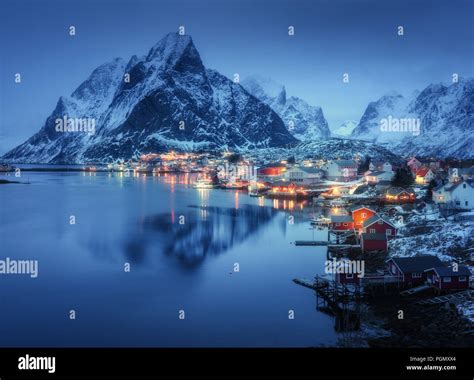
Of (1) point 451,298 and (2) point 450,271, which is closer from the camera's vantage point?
(1) point 451,298

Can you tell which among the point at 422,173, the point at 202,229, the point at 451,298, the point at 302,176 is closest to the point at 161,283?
the point at 451,298

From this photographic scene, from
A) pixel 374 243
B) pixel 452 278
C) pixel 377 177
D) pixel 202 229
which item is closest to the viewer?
pixel 452 278

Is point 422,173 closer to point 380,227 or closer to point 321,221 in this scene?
point 321,221

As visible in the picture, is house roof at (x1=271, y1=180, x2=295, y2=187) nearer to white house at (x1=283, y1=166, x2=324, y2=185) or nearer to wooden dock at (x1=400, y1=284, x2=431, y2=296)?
white house at (x1=283, y1=166, x2=324, y2=185)

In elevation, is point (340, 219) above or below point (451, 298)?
above

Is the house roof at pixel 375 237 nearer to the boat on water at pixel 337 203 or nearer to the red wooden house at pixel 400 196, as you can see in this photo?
the red wooden house at pixel 400 196

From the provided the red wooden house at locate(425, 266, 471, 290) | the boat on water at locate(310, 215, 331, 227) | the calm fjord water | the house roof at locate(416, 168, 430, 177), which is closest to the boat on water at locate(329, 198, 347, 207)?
the calm fjord water

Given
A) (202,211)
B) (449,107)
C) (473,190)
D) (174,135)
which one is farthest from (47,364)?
(174,135)
